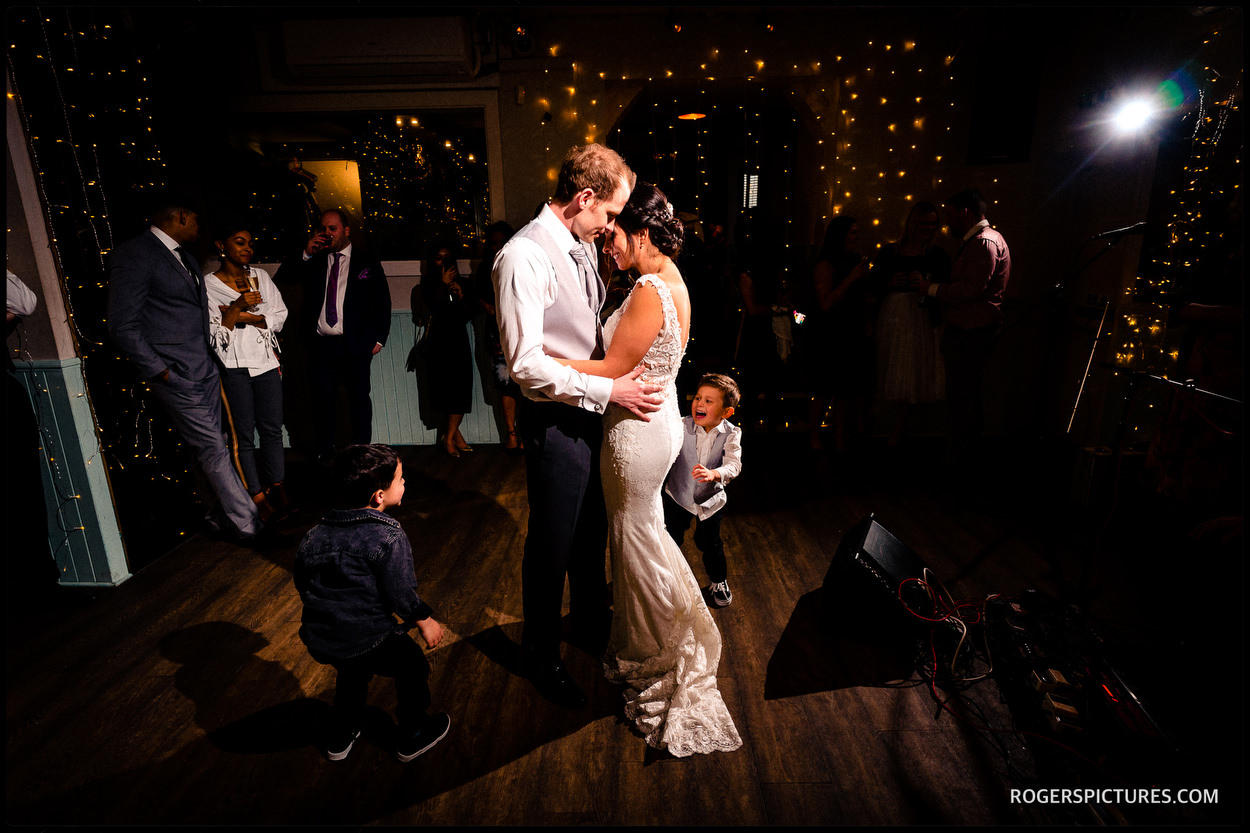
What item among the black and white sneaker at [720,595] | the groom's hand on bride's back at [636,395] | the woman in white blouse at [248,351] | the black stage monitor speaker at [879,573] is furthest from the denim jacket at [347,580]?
the woman in white blouse at [248,351]

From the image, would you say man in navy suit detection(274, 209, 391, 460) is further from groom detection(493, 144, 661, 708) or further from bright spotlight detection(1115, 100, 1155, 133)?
bright spotlight detection(1115, 100, 1155, 133)

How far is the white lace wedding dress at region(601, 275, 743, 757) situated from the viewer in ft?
5.94

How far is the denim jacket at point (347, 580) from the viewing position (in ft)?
5.12

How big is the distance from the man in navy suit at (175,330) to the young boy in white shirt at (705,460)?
2306 mm

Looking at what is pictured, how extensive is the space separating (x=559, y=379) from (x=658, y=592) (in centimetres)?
80

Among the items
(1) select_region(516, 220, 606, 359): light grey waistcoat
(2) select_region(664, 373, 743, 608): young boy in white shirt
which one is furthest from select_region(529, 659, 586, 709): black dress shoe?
(1) select_region(516, 220, 606, 359): light grey waistcoat

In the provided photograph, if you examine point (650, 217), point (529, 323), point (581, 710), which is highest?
point (650, 217)

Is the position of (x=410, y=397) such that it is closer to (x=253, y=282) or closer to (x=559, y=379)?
(x=253, y=282)

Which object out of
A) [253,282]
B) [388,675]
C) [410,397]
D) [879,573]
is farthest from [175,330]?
[879,573]

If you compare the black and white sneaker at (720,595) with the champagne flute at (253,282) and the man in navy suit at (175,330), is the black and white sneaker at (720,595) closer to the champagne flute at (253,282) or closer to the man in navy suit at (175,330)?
the man in navy suit at (175,330)

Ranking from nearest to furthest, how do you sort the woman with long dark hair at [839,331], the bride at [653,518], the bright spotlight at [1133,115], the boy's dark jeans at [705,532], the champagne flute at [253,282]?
the bride at [653,518]
the boy's dark jeans at [705,532]
the bright spotlight at [1133,115]
the champagne flute at [253,282]
the woman with long dark hair at [839,331]

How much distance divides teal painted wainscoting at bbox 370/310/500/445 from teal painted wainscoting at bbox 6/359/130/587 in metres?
2.02

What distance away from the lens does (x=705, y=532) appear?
2.46 m

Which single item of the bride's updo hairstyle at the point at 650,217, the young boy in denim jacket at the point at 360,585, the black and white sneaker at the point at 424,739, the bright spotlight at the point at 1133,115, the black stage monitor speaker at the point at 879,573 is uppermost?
the bright spotlight at the point at 1133,115
